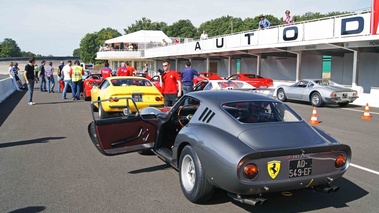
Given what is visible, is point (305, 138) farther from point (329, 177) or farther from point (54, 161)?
point (54, 161)

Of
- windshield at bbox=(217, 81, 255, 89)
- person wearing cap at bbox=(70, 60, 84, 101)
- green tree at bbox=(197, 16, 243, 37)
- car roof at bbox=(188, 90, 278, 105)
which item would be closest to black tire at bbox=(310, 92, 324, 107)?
windshield at bbox=(217, 81, 255, 89)

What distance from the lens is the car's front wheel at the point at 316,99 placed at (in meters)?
15.1

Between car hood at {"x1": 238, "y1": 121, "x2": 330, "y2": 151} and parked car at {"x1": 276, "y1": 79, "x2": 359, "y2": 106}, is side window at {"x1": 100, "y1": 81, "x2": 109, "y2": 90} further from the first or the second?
parked car at {"x1": 276, "y1": 79, "x2": 359, "y2": 106}

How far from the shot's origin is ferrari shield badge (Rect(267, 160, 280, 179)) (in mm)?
3555

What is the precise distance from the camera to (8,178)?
5164 millimetres

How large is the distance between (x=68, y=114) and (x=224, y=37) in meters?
19.2

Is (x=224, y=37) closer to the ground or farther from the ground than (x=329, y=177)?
farther from the ground

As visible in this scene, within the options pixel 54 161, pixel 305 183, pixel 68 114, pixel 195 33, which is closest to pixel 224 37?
pixel 68 114

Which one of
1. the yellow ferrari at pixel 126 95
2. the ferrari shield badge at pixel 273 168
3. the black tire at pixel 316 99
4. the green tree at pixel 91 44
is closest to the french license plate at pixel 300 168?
the ferrari shield badge at pixel 273 168

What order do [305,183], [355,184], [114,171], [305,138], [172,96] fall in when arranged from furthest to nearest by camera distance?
[172,96]
[114,171]
[355,184]
[305,138]
[305,183]

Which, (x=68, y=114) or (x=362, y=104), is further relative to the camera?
(x=362, y=104)

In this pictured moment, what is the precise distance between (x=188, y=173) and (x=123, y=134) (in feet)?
4.76

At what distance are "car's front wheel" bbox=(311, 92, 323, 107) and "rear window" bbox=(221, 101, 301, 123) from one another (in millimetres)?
11232

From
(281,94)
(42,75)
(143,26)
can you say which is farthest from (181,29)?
(281,94)
